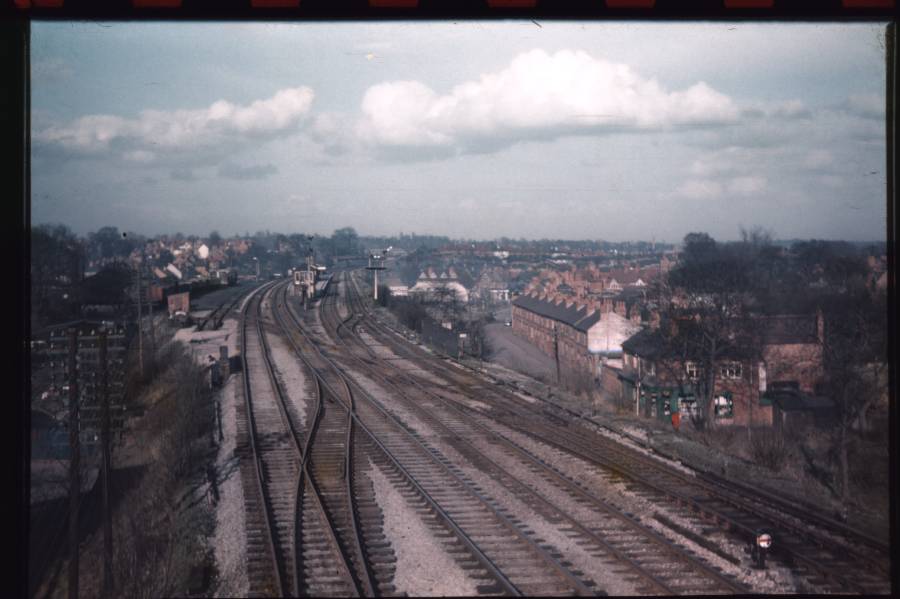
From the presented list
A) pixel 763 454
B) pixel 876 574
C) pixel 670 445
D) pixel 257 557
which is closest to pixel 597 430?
pixel 670 445

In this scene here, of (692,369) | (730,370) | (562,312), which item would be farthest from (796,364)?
(562,312)

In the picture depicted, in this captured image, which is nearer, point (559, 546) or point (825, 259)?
point (559, 546)

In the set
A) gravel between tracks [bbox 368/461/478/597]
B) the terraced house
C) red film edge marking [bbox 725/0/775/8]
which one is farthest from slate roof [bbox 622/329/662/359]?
red film edge marking [bbox 725/0/775/8]

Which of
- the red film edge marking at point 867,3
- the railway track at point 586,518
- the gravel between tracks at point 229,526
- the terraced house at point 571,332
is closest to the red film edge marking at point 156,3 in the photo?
the red film edge marking at point 867,3

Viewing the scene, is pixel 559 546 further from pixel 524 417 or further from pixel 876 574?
pixel 524 417

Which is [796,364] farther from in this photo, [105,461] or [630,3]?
[105,461]

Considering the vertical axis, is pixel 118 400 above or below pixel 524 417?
above
